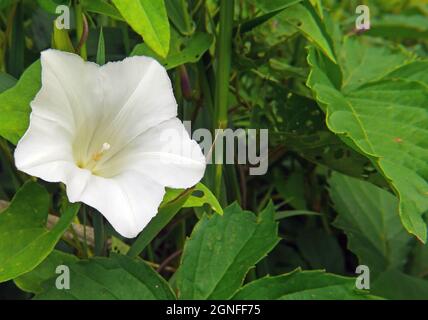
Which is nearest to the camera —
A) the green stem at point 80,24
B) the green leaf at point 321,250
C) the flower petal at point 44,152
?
the flower petal at point 44,152

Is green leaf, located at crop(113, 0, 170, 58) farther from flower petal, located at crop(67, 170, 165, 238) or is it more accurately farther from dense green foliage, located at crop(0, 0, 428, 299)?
flower petal, located at crop(67, 170, 165, 238)

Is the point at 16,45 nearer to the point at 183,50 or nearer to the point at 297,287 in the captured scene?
the point at 183,50

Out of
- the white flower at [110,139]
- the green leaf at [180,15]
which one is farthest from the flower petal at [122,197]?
the green leaf at [180,15]

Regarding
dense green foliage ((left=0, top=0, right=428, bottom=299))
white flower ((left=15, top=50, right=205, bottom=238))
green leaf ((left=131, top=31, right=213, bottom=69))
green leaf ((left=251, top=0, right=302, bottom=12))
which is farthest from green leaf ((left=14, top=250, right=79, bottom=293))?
green leaf ((left=251, top=0, right=302, bottom=12))

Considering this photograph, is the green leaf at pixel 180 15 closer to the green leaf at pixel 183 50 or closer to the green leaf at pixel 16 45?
the green leaf at pixel 183 50

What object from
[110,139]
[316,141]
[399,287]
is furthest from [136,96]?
[399,287]

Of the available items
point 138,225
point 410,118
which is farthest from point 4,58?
point 410,118
